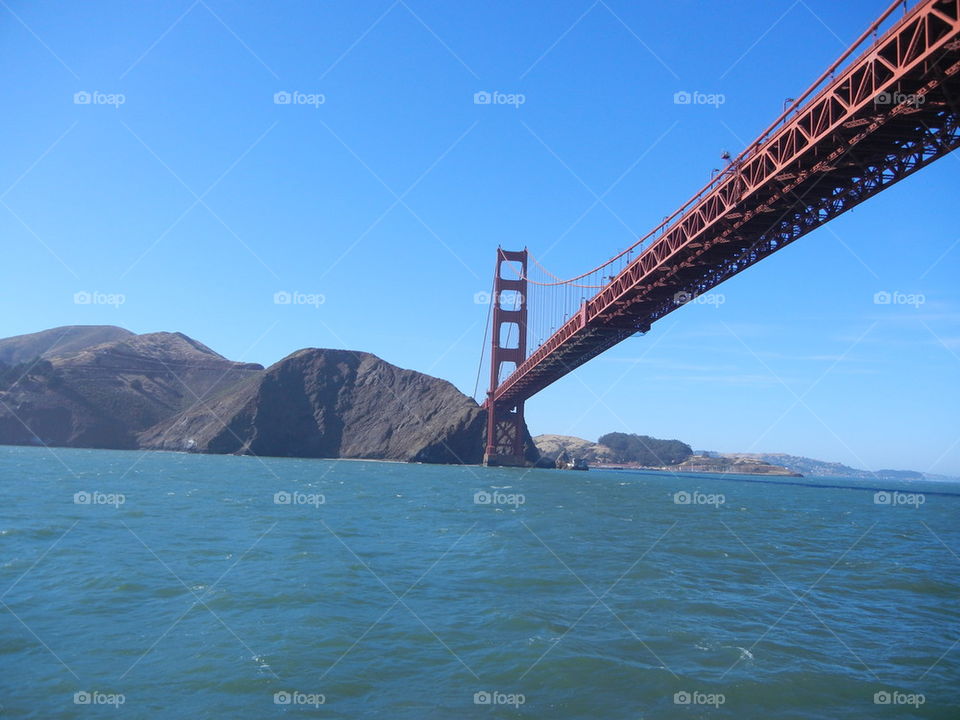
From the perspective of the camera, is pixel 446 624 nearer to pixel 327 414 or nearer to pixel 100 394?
pixel 327 414

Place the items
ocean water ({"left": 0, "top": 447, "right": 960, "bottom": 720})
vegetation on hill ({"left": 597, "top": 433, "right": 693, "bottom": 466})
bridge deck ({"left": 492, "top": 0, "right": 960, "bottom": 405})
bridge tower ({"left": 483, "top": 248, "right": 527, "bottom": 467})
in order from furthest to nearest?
vegetation on hill ({"left": 597, "top": 433, "right": 693, "bottom": 466}) → bridge tower ({"left": 483, "top": 248, "right": 527, "bottom": 467}) → bridge deck ({"left": 492, "top": 0, "right": 960, "bottom": 405}) → ocean water ({"left": 0, "top": 447, "right": 960, "bottom": 720})

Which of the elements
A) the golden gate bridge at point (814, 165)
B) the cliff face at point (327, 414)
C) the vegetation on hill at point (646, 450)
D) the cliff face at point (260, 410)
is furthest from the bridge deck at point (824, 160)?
the vegetation on hill at point (646, 450)

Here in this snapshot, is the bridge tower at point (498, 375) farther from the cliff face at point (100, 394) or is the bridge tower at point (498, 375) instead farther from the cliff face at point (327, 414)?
the cliff face at point (100, 394)

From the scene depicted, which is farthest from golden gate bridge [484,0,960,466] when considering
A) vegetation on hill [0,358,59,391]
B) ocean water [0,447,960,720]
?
vegetation on hill [0,358,59,391]

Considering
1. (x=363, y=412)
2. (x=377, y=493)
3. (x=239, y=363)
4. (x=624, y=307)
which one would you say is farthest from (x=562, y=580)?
(x=239, y=363)

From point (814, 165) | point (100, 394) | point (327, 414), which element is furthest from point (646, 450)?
point (814, 165)

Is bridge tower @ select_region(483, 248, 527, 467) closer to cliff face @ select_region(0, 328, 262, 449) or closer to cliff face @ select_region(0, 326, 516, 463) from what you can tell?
cliff face @ select_region(0, 326, 516, 463)
